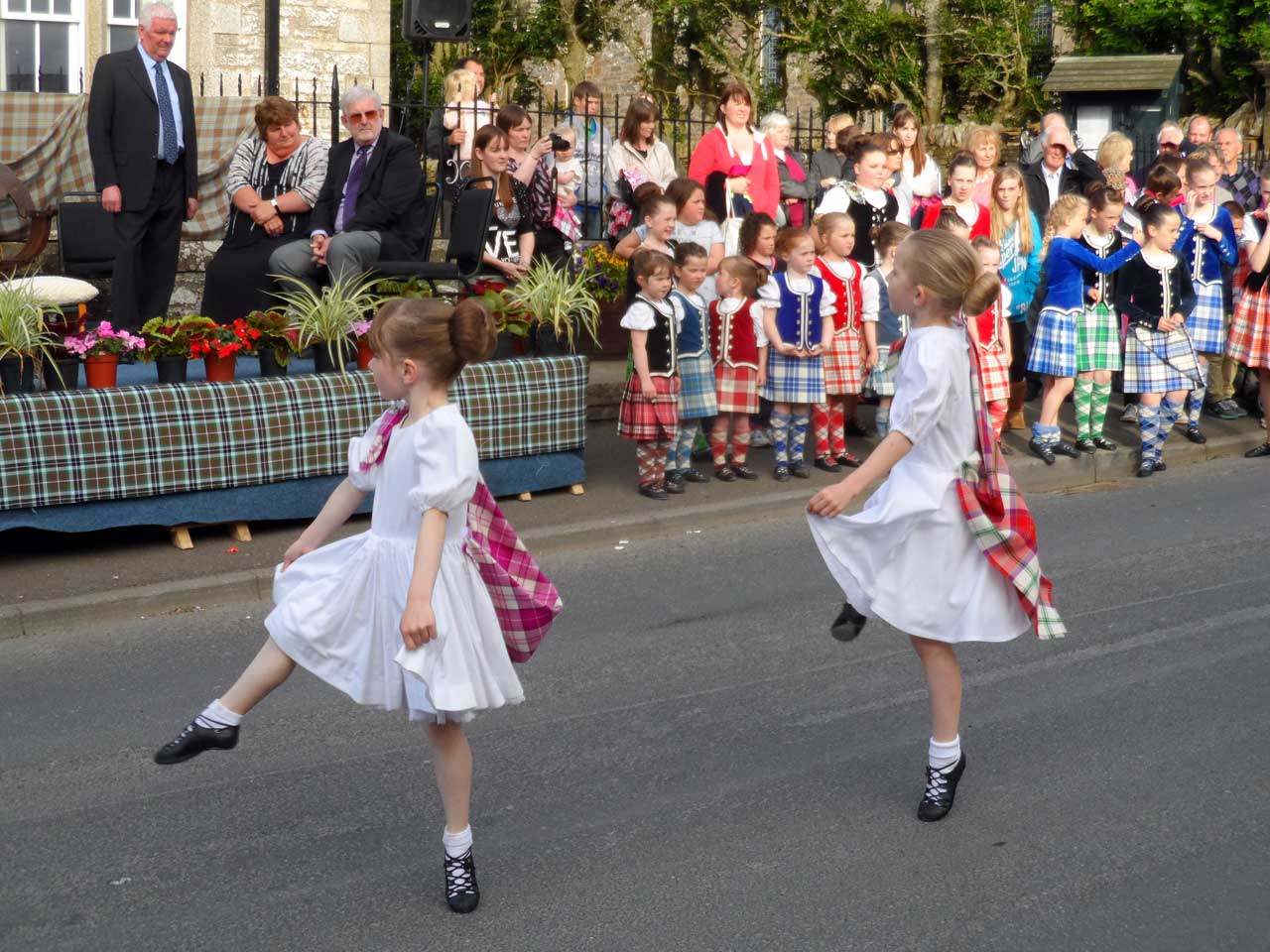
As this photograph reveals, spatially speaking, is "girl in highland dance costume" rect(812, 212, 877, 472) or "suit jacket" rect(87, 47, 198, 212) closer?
"suit jacket" rect(87, 47, 198, 212)

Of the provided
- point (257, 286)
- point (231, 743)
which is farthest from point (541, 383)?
point (231, 743)

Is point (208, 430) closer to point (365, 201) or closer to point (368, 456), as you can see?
point (365, 201)

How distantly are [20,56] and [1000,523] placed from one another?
42.3ft

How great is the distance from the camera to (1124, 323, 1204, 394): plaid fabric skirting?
34.9 feet

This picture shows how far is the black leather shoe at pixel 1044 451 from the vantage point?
416 inches

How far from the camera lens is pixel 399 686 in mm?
4180

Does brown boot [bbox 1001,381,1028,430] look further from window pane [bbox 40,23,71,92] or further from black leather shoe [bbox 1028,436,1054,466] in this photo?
window pane [bbox 40,23,71,92]

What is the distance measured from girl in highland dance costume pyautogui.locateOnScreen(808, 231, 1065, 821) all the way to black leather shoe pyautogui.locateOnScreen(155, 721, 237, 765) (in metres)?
1.79

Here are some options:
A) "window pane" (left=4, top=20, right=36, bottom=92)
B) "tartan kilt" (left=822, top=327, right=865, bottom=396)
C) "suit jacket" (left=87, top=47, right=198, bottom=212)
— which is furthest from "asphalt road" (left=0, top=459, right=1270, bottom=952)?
"window pane" (left=4, top=20, right=36, bottom=92)

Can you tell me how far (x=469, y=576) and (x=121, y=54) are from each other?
6697 mm

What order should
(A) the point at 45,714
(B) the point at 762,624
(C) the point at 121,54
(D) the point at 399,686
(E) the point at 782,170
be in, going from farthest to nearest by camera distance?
1. (E) the point at 782,170
2. (C) the point at 121,54
3. (B) the point at 762,624
4. (A) the point at 45,714
5. (D) the point at 399,686

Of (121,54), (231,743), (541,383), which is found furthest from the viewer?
(121,54)

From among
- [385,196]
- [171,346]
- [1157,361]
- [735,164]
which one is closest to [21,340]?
[171,346]

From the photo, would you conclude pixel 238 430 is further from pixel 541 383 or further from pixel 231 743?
pixel 231 743
